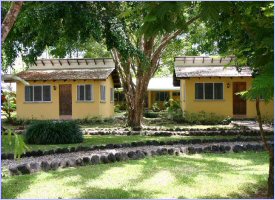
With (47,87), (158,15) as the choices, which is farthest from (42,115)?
(158,15)

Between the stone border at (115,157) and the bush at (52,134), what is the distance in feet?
13.3

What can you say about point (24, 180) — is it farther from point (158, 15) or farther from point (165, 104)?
point (165, 104)

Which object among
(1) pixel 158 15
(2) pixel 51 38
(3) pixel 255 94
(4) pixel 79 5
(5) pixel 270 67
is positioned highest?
(4) pixel 79 5

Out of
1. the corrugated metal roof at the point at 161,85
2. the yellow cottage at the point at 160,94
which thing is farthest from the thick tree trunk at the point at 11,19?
the yellow cottage at the point at 160,94

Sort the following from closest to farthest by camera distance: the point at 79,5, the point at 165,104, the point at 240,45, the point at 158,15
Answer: the point at 158,15 < the point at 240,45 < the point at 79,5 < the point at 165,104

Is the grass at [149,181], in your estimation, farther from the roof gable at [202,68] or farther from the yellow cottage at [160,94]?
the yellow cottage at [160,94]

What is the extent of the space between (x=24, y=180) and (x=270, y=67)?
5820 mm

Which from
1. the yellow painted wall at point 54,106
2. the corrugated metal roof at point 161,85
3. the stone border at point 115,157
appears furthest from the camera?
the corrugated metal roof at point 161,85

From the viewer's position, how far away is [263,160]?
10.5 meters

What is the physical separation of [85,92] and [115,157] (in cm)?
1673

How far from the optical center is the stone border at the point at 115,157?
884 cm

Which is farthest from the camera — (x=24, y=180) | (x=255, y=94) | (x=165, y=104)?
(x=165, y=104)

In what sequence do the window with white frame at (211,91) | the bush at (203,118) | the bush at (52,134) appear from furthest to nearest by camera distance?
the window with white frame at (211,91)
the bush at (203,118)
the bush at (52,134)

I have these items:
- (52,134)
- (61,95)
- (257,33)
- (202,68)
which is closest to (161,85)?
(202,68)
